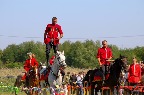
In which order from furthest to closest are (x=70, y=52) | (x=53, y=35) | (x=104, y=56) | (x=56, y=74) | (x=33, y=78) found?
(x=70, y=52), (x=33, y=78), (x=104, y=56), (x=53, y=35), (x=56, y=74)

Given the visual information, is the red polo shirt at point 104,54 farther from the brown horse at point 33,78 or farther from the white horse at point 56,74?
the brown horse at point 33,78

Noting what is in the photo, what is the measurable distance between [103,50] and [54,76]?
9.76 feet

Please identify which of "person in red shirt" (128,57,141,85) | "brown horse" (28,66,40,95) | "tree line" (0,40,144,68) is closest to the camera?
"brown horse" (28,66,40,95)

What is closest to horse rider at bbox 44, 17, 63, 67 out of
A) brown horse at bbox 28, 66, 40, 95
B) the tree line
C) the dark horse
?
brown horse at bbox 28, 66, 40, 95

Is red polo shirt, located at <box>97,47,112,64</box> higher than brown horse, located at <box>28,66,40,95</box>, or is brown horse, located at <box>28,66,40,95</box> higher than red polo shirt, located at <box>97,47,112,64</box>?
red polo shirt, located at <box>97,47,112,64</box>

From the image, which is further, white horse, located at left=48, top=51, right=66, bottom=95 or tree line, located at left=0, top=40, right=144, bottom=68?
tree line, located at left=0, top=40, right=144, bottom=68

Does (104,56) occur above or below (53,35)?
below

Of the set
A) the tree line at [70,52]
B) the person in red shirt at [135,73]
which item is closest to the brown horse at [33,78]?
the person in red shirt at [135,73]

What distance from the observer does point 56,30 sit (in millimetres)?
17625

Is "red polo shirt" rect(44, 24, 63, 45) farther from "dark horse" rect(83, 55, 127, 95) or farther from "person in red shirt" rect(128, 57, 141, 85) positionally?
"person in red shirt" rect(128, 57, 141, 85)

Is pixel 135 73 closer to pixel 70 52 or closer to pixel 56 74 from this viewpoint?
pixel 56 74

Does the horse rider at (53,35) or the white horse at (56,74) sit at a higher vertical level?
the horse rider at (53,35)

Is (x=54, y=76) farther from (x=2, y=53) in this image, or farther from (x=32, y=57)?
(x=2, y=53)

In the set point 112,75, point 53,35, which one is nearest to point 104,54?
point 112,75
